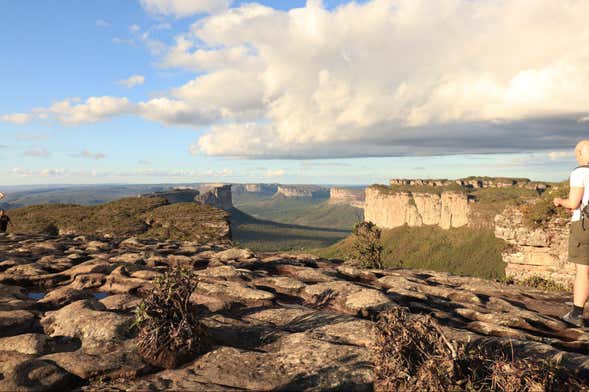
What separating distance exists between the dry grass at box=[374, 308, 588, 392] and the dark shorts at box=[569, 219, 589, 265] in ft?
19.1

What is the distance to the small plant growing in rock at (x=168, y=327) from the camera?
7180 millimetres

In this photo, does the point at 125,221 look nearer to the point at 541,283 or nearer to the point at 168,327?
the point at 541,283

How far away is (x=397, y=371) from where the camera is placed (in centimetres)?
633

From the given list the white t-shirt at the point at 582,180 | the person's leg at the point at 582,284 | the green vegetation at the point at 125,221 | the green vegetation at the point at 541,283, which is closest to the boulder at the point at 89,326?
the white t-shirt at the point at 582,180

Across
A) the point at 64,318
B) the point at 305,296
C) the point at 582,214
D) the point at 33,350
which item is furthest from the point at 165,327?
the point at 582,214

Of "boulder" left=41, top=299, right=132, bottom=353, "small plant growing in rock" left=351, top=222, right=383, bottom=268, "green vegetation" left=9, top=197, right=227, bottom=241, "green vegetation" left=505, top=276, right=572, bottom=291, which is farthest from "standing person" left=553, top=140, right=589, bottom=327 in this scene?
"green vegetation" left=9, top=197, right=227, bottom=241

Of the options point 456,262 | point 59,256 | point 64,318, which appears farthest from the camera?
point 456,262

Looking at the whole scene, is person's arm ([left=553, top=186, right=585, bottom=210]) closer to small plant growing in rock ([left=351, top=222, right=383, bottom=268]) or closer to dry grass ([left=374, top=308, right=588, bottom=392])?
dry grass ([left=374, top=308, right=588, bottom=392])

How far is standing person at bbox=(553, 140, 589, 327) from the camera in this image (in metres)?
10.5

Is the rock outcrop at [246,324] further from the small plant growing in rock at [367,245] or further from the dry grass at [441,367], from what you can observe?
the small plant growing in rock at [367,245]

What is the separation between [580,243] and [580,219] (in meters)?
0.72

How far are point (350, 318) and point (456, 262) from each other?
193 meters

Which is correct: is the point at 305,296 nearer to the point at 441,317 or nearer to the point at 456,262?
the point at 441,317

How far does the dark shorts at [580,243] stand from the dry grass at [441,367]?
581 cm
